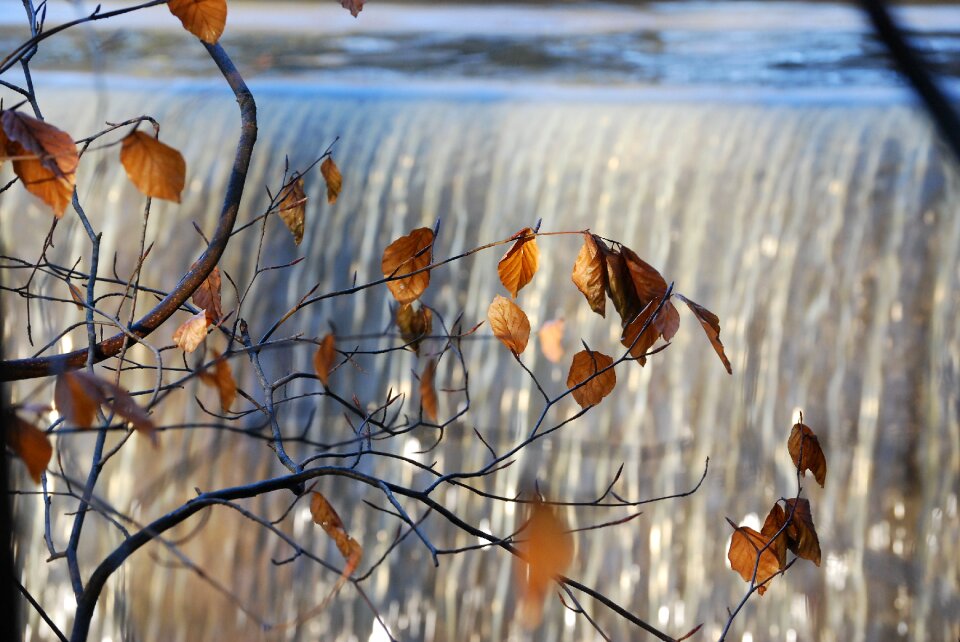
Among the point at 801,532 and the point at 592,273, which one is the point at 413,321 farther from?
the point at 801,532

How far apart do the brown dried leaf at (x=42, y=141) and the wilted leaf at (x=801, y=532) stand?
1012 mm

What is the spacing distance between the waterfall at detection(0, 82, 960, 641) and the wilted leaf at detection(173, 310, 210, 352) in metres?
1.52

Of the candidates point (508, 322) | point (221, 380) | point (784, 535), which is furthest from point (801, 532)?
point (221, 380)

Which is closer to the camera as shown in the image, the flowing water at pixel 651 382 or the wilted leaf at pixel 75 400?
the wilted leaf at pixel 75 400

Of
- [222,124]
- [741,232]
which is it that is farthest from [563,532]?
[222,124]

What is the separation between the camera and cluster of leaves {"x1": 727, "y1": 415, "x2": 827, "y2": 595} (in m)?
1.43

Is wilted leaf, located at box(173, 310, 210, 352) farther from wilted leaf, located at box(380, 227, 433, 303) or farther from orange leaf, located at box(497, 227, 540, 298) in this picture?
orange leaf, located at box(497, 227, 540, 298)

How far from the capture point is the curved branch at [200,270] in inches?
45.9

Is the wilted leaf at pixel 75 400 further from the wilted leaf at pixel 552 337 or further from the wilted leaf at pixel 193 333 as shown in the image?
the wilted leaf at pixel 552 337

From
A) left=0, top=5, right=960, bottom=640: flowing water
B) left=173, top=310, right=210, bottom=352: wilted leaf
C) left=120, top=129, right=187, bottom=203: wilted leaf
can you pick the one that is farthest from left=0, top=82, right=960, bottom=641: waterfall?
left=120, top=129, right=187, bottom=203: wilted leaf

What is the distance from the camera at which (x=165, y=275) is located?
12.2 ft

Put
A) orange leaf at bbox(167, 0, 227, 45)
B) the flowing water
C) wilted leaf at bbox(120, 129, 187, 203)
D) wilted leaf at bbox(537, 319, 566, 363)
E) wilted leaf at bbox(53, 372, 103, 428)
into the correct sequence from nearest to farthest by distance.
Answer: wilted leaf at bbox(53, 372, 103, 428), wilted leaf at bbox(120, 129, 187, 203), orange leaf at bbox(167, 0, 227, 45), wilted leaf at bbox(537, 319, 566, 363), the flowing water

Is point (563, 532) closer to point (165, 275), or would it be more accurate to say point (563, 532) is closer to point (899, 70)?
point (899, 70)

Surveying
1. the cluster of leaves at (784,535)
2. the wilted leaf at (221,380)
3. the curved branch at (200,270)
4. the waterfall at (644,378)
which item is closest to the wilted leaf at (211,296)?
the curved branch at (200,270)
